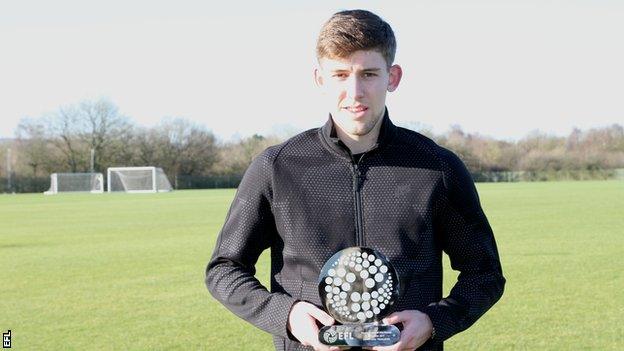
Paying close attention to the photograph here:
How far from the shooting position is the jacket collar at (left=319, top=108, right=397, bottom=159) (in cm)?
280

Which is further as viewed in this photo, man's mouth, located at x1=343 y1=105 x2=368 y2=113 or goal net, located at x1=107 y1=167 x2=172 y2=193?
goal net, located at x1=107 y1=167 x2=172 y2=193

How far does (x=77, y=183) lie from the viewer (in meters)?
82.8

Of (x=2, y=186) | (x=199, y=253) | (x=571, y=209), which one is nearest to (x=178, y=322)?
(x=199, y=253)

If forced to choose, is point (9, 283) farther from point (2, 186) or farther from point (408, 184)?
point (2, 186)

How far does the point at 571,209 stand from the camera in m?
32.1

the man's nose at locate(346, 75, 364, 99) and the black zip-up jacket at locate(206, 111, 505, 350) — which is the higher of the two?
the man's nose at locate(346, 75, 364, 99)

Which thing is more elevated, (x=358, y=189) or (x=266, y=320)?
(x=358, y=189)

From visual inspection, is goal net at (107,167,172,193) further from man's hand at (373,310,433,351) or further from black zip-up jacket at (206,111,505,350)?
man's hand at (373,310,433,351)

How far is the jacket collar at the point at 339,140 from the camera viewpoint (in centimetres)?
280

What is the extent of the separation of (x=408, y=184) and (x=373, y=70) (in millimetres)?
355

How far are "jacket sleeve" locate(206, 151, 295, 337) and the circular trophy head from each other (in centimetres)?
38

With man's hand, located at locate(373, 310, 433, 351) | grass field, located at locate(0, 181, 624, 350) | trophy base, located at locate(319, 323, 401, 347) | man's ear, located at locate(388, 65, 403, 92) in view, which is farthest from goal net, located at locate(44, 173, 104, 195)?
trophy base, located at locate(319, 323, 401, 347)

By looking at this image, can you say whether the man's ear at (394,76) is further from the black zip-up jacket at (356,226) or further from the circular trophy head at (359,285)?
the circular trophy head at (359,285)

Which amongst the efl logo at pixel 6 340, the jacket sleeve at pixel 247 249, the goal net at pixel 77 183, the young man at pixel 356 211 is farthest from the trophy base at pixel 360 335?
the goal net at pixel 77 183
